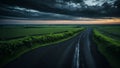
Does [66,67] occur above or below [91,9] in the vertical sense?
below

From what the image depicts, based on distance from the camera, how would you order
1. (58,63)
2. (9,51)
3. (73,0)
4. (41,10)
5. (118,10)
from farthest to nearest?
(41,10), (118,10), (73,0), (9,51), (58,63)

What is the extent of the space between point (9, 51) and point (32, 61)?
11.3 feet

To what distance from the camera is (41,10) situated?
62.6 feet

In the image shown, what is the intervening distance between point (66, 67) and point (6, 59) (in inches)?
226

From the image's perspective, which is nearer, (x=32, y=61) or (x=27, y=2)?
(x=32, y=61)

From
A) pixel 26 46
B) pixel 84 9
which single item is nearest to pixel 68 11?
pixel 84 9

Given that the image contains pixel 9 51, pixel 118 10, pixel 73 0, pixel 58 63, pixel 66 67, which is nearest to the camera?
pixel 66 67

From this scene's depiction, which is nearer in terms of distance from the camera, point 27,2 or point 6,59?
point 6,59

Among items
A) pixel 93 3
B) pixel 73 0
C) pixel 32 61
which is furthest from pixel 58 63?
pixel 93 3

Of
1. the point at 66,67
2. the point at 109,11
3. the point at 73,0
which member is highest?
the point at 73,0

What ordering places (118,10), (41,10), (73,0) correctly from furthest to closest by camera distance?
(41,10) < (118,10) < (73,0)

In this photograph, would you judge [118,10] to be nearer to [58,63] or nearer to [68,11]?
[68,11]

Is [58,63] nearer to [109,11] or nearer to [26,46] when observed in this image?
[26,46]

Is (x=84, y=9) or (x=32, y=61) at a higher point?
(x=84, y=9)
